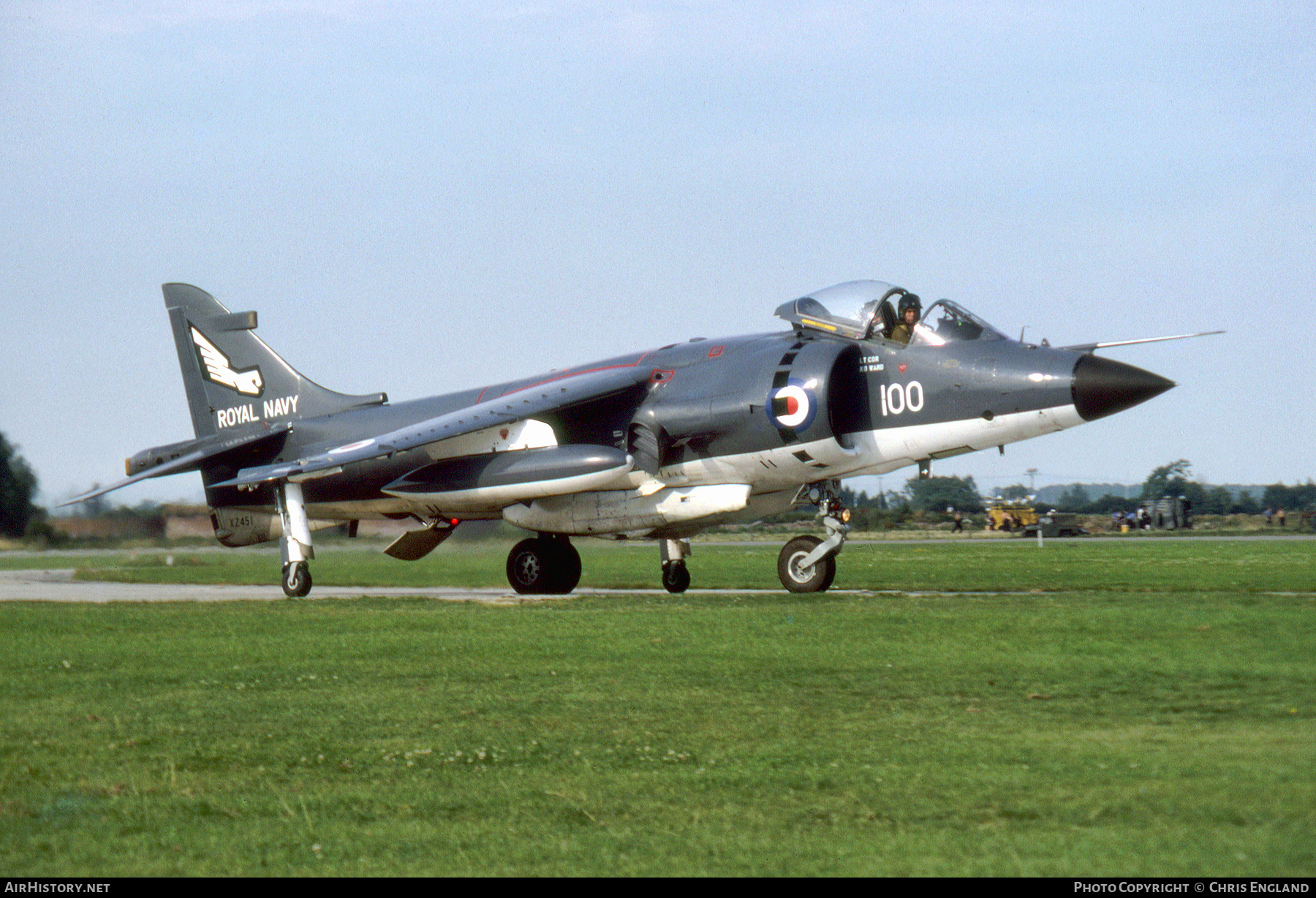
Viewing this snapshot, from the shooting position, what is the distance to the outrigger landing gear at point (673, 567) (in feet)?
61.8

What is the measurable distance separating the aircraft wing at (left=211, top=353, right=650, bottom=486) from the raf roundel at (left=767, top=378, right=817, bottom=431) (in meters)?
2.42

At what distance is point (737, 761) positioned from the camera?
629 centimetres

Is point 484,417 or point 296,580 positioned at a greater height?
point 484,417

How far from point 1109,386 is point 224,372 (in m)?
15.2

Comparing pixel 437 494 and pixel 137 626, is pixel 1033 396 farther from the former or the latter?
pixel 137 626

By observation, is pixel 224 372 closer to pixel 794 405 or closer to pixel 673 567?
pixel 673 567

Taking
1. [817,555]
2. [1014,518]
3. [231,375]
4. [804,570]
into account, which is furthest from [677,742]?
[1014,518]

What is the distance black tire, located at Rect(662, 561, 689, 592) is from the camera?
18.8 m

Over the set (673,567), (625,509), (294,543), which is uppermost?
(625,509)

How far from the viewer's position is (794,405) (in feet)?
54.0

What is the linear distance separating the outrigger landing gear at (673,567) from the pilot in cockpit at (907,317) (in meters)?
4.53

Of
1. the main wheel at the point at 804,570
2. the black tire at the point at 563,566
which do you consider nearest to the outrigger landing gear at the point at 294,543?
the black tire at the point at 563,566

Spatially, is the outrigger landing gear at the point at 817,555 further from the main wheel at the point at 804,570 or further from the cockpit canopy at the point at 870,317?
the cockpit canopy at the point at 870,317

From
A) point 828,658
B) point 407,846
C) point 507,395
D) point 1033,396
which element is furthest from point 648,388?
point 407,846
